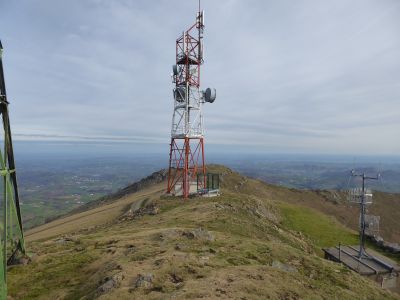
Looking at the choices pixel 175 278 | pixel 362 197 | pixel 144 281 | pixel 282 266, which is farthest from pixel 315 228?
pixel 144 281

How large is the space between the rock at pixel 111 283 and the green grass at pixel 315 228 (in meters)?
31.4

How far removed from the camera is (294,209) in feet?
209

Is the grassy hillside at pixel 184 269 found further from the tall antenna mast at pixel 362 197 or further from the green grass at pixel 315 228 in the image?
the green grass at pixel 315 228

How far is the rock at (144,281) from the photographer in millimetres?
15883

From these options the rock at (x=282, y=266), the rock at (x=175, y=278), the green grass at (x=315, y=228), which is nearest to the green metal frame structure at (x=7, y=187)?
the rock at (x=175, y=278)

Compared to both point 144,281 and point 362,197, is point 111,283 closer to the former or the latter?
point 144,281

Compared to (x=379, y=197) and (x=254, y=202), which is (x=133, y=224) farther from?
(x=379, y=197)

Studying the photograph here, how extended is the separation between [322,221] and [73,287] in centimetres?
4939

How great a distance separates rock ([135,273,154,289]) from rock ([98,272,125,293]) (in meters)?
0.84

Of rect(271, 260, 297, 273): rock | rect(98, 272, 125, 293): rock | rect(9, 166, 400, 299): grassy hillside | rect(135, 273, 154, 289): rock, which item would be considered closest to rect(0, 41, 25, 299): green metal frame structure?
rect(9, 166, 400, 299): grassy hillside

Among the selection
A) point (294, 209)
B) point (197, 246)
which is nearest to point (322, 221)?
point (294, 209)

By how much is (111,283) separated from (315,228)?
43967mm

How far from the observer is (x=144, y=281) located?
1611cm

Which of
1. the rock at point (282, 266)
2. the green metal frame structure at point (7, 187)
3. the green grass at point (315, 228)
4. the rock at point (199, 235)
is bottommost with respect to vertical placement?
the green grass at point (315, 228)
